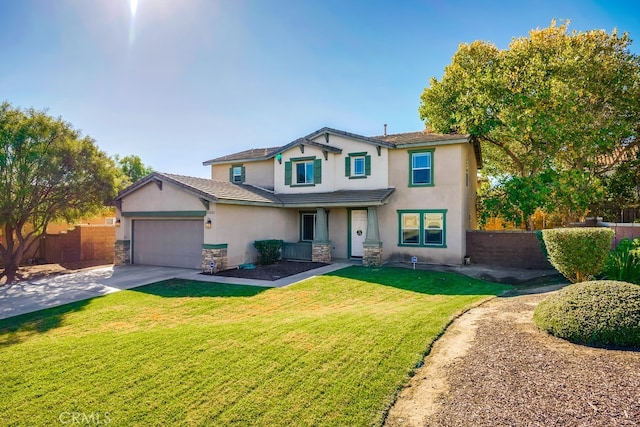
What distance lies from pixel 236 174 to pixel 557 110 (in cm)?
1738

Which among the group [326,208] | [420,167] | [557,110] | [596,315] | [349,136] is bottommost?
[596,315]

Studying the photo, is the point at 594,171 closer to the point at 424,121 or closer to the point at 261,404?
the point at 424,121

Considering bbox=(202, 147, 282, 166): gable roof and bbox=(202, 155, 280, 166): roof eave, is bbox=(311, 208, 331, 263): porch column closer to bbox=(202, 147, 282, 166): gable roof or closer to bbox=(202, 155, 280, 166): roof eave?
bbox=(202, 155, 280, 166): roof eave

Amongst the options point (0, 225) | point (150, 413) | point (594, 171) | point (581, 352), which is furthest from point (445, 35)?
point (0, 225)

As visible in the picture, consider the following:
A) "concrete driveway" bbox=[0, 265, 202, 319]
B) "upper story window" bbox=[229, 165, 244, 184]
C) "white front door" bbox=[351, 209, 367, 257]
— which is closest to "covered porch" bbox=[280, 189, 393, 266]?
"white front door" bbox=[351, 209, 367, 257]

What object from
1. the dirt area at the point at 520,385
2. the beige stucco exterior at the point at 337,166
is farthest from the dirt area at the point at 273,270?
the dirt area at the point at 520,385

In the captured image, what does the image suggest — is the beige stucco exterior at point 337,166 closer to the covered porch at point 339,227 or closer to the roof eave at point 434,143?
the covered porch at point 339,227

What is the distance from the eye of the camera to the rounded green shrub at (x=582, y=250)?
29.4 ft

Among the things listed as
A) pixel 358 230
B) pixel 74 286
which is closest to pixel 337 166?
pixel 358 230

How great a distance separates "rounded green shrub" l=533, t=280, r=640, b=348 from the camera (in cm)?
520

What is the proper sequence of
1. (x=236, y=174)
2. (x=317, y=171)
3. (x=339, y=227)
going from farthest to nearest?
(x=236, y=174) < (x=317, y=171) < (x=339, y=227)

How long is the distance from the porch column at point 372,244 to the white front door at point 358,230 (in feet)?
4.35

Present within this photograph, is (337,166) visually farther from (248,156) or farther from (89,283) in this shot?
(89,283)

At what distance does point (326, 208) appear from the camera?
743 inches
